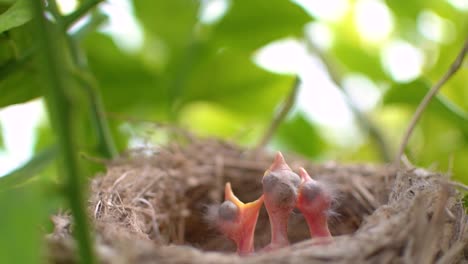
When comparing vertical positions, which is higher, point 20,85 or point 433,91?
point 20,85

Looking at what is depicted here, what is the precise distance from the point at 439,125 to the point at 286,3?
49cm

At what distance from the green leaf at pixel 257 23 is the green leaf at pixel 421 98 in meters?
0.28

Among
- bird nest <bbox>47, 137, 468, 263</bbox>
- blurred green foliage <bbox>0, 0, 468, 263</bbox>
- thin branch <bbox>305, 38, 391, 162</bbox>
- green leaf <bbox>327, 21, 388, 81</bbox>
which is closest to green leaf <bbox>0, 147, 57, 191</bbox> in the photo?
bird nest <bbox>47, 137, 468, 263</bbox>

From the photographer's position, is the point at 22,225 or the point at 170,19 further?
the point at 170,19

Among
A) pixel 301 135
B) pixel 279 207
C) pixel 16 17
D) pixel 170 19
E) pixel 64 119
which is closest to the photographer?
pixel 64 119

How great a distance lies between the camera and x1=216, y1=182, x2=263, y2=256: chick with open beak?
0.96 meters

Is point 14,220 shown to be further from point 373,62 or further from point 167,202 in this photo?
point 373,62

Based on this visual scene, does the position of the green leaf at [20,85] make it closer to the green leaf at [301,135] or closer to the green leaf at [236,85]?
the green leaf at [236,85]

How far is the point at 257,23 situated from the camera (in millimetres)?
1486

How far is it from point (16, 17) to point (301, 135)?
111 centimetres

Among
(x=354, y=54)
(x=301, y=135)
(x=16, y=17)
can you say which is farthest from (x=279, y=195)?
(x=354, y=54)

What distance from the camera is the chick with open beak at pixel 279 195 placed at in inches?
36.2

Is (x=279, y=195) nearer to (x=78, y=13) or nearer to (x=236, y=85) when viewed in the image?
(x=78, y=13)

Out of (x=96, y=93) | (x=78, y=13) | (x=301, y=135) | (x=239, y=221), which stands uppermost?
(x=78, y=13)
